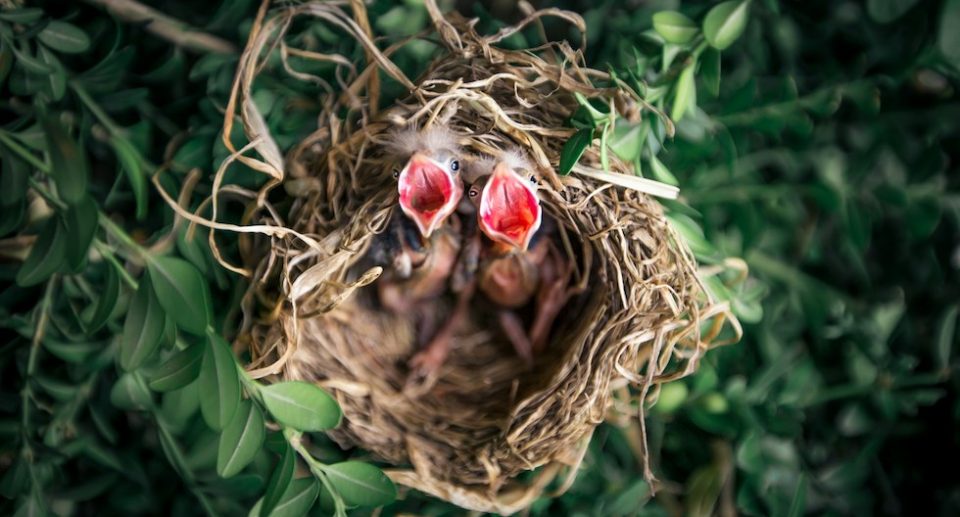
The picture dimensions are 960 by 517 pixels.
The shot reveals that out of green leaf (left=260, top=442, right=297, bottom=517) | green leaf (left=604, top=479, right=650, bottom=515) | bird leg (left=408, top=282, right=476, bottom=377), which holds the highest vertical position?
green leaf (left=260, top=442, right=297, bottom=517)

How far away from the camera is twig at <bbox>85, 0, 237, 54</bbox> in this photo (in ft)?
2.85

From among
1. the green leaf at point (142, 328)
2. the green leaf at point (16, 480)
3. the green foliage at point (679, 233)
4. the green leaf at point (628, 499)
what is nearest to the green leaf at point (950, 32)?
the green foliage at point (679, 233)

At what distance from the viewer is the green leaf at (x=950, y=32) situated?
2.57 feet

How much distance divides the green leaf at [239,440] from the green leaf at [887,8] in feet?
2.58

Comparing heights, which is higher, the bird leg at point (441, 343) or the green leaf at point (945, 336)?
the green leaf at point (945, 336)

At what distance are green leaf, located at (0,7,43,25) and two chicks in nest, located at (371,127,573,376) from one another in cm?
40

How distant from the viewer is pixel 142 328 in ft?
2.27

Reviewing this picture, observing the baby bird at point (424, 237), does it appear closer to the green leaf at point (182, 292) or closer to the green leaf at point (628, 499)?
the green leaf at point (182, 292)

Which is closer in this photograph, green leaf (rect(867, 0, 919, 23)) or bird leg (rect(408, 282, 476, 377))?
green leaf (rect(867, 0, 919, 23))

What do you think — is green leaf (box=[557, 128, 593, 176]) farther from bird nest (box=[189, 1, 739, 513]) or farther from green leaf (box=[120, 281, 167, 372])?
green leaf (box=[120, 281, 167, 372])

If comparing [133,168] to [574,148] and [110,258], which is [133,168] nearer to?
[110,258]

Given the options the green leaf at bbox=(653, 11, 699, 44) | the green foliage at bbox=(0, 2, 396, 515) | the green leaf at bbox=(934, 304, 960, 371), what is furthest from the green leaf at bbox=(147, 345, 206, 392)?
the green leaf at bbox=(934, 304, 960, 371)

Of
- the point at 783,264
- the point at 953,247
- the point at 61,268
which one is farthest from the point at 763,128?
the point at 61,268

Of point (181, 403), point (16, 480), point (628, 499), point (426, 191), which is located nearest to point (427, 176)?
point (426, 191)
